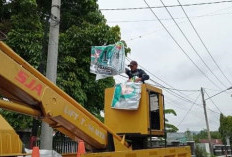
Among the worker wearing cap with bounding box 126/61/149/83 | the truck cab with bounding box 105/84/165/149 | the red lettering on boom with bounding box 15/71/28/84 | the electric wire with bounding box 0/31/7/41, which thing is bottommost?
the truck cab with bounding box 105/84/165/149

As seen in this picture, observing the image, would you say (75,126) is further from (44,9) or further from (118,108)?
(44,9)

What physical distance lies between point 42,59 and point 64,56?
1.14m

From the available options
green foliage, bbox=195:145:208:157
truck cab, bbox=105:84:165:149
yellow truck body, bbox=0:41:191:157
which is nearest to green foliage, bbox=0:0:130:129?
truck cab, bbox=105:84:165:149

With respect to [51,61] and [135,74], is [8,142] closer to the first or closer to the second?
[135,74]

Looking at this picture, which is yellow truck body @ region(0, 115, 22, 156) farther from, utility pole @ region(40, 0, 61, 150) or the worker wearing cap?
utility pole @ region(40, 0, 61, 150)

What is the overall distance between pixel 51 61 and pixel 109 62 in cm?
159

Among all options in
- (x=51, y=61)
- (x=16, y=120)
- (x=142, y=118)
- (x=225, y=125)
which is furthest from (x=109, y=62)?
(x=225, y=125)

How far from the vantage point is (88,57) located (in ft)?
38.9

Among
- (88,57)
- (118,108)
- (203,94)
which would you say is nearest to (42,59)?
(88,57)

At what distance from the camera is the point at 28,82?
12.0ft

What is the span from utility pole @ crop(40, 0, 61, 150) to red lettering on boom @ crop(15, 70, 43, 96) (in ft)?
13.4

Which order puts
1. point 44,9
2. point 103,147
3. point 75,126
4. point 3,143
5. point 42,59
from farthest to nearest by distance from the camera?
1. point 44,9
2. point 42,59
3. point 103,147
4. point 75,126
5. point 3,143

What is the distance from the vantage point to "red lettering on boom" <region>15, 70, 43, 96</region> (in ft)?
11.7

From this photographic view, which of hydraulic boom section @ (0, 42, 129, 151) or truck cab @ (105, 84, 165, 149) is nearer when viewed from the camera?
hydraulic boom section @ (0, 42, 129, 151)
